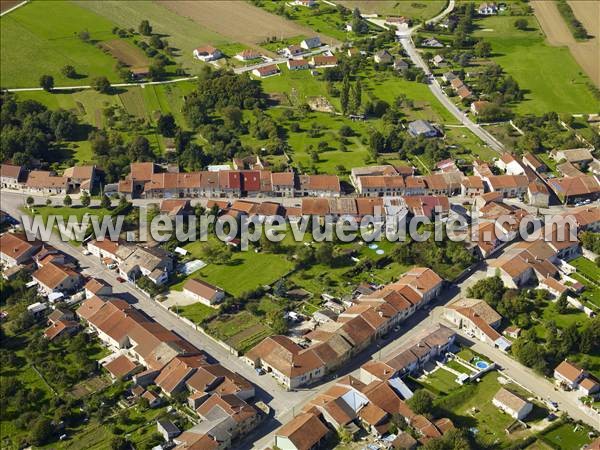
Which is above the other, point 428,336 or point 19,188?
point 428,336

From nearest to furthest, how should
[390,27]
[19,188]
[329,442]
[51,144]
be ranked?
1. [329,442]
2. [19,188]
3. [51,144]
4. [390,27]

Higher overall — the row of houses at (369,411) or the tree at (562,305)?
the tree at (562,305)

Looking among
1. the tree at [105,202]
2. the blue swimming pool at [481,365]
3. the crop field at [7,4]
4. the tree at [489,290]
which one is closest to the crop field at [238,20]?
the crop field at [7,4]

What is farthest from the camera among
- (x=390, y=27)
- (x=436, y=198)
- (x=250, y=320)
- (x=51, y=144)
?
(x=390, y=27)

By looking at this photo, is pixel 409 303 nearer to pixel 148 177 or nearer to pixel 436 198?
pixel 436 198

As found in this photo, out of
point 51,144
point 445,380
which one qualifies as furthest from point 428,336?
point 51,144

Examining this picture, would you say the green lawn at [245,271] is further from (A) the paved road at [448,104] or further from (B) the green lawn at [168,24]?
(B) the green lawn at [168,24]

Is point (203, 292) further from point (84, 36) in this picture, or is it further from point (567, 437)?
point (84, 36)
